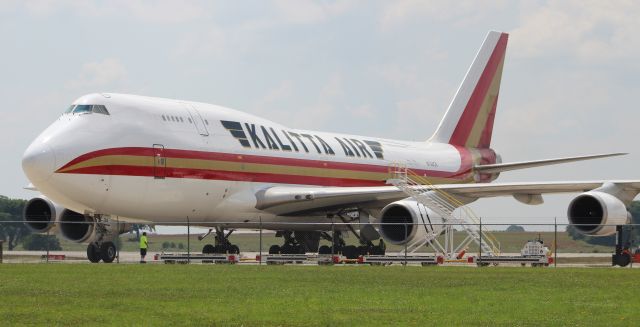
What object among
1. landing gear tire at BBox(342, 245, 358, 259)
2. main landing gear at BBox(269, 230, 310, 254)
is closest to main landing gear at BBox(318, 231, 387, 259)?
landing gear tire at BBox(342, 245, 358, 259)

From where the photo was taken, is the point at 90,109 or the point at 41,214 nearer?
the point at 90,109

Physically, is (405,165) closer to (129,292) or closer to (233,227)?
(233,227)

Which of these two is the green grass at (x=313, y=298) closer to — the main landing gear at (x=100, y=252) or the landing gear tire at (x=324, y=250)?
the main landing gear at (x=100, y=252)

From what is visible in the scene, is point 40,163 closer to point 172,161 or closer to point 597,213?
point 172,161

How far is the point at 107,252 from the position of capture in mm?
26938

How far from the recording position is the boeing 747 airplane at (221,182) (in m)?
26.2

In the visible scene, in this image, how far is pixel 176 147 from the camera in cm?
2769

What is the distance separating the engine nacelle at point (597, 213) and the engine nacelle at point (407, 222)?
3480 mm

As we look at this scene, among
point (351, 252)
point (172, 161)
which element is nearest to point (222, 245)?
point (351, 252)

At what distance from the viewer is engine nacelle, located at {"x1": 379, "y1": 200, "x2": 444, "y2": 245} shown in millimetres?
28281

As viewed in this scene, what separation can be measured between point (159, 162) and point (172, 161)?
0.42 m

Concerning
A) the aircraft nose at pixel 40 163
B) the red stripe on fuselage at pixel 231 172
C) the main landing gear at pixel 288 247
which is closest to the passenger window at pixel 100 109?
the red stripe on fuselage at pixel 231 172

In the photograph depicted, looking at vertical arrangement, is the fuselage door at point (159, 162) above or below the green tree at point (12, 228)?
above

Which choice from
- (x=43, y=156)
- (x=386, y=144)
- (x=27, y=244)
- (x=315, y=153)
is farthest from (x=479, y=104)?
(x=27, y=244)
